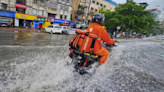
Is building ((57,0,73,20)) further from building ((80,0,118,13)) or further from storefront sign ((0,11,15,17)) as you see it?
storefront sign ((0,11,15,17))

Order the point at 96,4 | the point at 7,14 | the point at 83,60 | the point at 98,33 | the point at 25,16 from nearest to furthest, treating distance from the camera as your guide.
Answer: the point at 98,33 → the point at 83,60 → the point at 7,14 → the point at 25,16 → the point at 96,4

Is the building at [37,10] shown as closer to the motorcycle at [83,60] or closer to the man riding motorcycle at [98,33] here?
the motorcycle at [83,60]

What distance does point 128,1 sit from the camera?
73.2 feet

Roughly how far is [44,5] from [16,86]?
92.8 feet

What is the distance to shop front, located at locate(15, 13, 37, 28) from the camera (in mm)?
22434

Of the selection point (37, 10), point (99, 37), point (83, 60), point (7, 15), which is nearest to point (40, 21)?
point (37, 10)

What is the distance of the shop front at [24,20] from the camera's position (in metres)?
22.4

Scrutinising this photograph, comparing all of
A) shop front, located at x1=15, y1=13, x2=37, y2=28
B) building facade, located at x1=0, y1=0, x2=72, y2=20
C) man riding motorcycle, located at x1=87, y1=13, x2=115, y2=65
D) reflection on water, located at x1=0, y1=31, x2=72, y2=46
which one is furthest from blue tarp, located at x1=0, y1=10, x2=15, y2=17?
man riding motorcycle, located at x1=87, y1=13, x2=115, y2=65

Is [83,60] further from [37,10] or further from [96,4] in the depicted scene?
[96,4]

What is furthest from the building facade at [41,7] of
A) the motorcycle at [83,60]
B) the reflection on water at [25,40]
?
the motorcycle at [83,60]

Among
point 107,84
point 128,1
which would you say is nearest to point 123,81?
point 107,84

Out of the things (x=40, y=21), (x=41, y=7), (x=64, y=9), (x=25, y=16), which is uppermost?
(x=64, y=9)

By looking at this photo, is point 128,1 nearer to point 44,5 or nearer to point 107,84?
Result: point 44,5

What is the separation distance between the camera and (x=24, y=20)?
23.8 m
